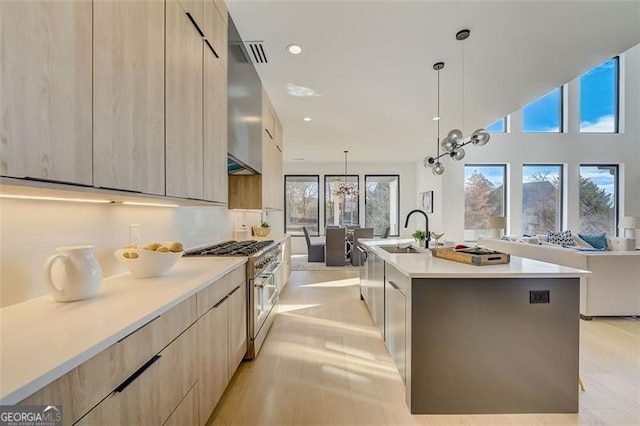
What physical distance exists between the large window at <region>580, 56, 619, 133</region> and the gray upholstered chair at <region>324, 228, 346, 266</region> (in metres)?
6.87

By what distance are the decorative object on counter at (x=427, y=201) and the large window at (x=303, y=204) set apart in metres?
3.11

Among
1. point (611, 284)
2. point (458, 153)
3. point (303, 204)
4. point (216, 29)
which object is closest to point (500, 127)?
point (458, 153)

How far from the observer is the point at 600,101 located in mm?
7156

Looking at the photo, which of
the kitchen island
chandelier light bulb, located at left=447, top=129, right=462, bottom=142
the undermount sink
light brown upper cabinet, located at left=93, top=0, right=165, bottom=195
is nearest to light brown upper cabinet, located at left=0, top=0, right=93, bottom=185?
light brown upper cabinet, located at left=93, top=0, right=165, bottom=195

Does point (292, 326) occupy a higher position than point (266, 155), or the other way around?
point (266, 155)

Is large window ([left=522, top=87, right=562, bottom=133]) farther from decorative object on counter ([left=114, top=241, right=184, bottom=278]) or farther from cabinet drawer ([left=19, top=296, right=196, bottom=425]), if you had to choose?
cabinet drawer ([left=19, top=296, right=196, bottom=425])

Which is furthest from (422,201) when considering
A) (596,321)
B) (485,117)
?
(596,321)

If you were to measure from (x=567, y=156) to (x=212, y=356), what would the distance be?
9152 mm

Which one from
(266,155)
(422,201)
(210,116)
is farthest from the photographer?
(422,201)

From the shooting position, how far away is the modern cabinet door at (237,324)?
1.91 meters

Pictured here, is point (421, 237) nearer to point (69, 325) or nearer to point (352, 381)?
point (352, 381)

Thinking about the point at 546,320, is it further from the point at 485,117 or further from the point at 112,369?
the point at 485,117

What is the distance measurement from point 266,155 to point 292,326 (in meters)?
2.19

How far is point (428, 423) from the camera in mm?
1652
